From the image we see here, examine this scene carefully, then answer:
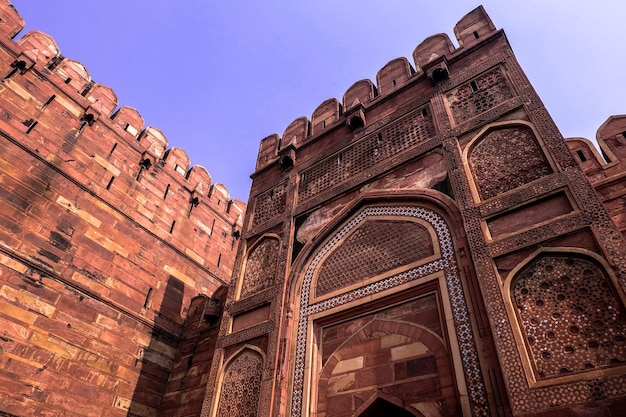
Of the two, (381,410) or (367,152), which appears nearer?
(381,410)

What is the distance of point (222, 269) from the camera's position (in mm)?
9633

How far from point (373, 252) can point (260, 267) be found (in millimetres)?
1994

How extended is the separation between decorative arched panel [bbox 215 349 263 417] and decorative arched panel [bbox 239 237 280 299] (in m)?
0.95

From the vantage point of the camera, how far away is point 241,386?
4797mm

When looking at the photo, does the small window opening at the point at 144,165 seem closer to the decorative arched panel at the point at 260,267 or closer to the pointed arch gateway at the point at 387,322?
the decorative arched panel at the point at 260,267

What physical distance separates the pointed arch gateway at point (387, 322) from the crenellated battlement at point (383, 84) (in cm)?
214

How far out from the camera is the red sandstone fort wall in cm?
564

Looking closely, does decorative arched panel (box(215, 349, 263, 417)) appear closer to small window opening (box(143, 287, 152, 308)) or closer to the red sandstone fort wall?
the red sandstone fort wall

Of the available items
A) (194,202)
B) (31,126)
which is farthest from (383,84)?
(31,126)

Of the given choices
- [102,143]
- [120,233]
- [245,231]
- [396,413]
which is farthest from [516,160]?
[102,143]

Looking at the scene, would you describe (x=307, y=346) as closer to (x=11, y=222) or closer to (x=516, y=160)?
(x=516, y=160)

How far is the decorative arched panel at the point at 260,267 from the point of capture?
571 cm

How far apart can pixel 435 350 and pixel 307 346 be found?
4.95ft

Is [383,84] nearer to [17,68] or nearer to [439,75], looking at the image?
[439,75]
